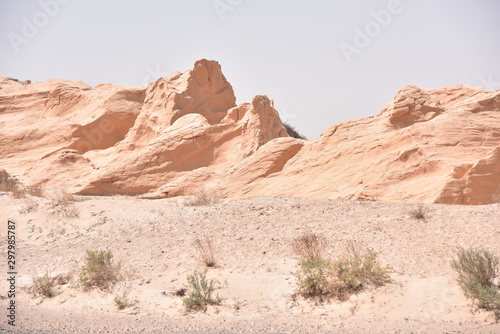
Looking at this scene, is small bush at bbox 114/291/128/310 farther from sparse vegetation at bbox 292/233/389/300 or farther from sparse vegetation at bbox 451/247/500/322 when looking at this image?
sparse vegetation at bbox 451/247/500/322

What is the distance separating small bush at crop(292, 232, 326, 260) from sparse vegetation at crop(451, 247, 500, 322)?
77.6 inches

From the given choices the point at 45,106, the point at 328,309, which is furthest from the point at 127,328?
the point at 45,106

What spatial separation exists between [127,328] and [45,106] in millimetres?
25269

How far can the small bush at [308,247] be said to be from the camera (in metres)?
6.95

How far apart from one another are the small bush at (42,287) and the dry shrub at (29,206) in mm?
5278

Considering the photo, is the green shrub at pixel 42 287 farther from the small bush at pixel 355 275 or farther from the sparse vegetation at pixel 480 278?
the sparse vegetation at pixel 480 278

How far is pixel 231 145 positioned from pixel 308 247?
11125 mm

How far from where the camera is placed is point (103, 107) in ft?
79.3

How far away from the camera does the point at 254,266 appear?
23.6 ft

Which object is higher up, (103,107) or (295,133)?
(103,107)

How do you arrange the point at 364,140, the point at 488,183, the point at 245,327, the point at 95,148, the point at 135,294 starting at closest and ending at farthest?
the point at 245,327 < the point at 135,294 < the point at 488,183 < the point at 364,140 < the point at 95,148

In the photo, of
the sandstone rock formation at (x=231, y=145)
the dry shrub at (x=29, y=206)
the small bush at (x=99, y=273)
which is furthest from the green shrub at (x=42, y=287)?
the sandstone rock formation at (x=231, y=145)

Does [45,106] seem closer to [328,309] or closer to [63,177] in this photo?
[63,177]

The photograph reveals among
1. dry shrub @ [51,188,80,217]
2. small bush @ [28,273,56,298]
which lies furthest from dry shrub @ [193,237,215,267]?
dry shrub @ [51,188,80,217]
